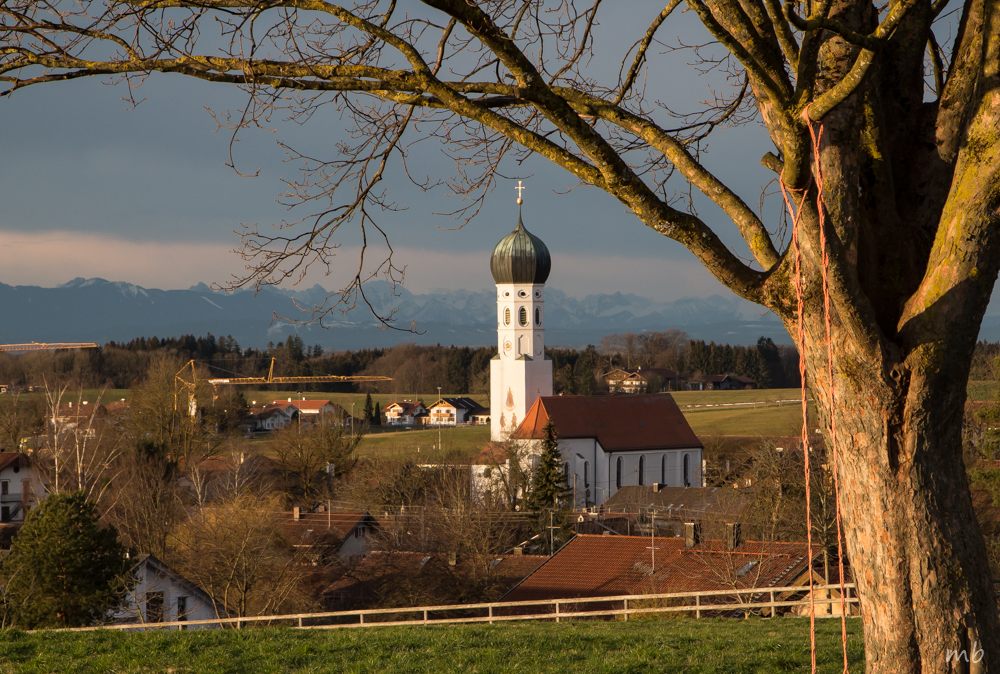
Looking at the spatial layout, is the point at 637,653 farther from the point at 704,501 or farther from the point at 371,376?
the point at 371,376

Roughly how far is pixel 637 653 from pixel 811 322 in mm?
5772

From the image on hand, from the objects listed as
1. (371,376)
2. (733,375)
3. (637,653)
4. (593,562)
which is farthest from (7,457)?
(733,375)

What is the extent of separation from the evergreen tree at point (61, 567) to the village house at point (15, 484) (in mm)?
30493

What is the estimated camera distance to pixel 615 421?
232 feet

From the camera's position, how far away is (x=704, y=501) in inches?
2159

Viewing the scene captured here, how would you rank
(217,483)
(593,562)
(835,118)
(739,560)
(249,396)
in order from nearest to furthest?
(835,118) → (739,560) → (593,562) → (217,483) → (249,396)

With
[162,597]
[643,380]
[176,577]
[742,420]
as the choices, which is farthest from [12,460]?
[643,380]

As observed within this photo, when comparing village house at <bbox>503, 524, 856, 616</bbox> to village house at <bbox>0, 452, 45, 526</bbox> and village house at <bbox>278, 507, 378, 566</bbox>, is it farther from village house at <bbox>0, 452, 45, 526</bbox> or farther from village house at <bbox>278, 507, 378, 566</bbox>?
village house at <bbox>0, 452, 45, 526</bbox>

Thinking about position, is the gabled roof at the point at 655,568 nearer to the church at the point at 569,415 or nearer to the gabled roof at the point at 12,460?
the church at the point at 569,415

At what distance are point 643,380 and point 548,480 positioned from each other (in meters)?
85.5

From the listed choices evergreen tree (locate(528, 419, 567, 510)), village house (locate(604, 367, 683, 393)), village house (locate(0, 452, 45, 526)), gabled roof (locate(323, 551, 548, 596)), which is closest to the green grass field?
gabled roof (locate(323, 551, 548, 596))

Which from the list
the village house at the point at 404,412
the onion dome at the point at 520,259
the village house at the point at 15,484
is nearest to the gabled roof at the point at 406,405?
the village house at the point at 404,412

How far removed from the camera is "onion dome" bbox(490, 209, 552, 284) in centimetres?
7862

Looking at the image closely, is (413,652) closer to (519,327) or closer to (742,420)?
(519,327)
